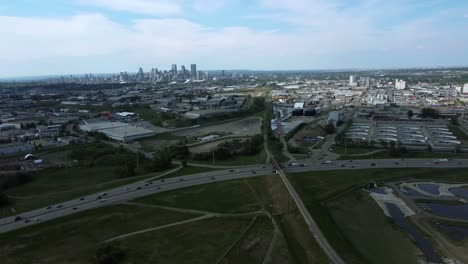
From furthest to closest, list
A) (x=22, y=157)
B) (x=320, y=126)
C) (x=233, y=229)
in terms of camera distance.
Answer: (x=320, y=126), (x=22, y=157), (x=233, y=229)

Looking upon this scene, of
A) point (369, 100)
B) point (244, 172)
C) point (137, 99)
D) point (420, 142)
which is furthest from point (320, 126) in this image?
point (137, 99)

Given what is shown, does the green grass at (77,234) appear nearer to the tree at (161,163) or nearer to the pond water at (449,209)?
the tree at (161,163)

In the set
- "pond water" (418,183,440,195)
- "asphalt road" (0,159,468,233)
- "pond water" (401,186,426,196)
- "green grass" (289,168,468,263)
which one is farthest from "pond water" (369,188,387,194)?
"asphalt road" (0,159,468,233)

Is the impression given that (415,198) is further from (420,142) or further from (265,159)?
(420,142)

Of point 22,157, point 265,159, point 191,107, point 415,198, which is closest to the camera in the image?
point 415,198

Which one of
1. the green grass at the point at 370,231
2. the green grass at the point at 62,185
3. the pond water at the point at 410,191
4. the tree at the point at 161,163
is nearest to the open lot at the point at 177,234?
the green grass at the point at 370,231

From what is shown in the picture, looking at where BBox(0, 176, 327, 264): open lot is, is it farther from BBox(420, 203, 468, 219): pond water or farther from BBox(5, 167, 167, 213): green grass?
BBox(420, 203, 468, 219): pond water

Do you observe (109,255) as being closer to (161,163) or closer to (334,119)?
(161,163)
